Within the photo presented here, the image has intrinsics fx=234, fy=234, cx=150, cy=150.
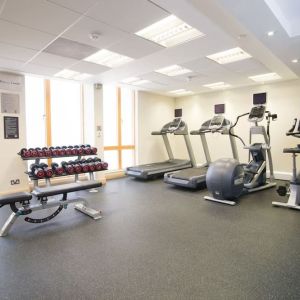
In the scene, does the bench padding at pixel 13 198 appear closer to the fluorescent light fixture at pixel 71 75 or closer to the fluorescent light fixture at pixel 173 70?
the fluorescent light fixture at pixel 71 75

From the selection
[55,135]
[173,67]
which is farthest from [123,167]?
[173,67]

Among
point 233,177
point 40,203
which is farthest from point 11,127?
point 233,177

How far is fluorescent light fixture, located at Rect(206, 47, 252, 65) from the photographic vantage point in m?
4.06

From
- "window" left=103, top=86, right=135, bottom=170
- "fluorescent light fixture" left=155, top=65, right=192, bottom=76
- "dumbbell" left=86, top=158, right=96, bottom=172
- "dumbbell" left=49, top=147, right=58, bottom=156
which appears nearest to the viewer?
"dumbbell" left=86, top=158, right=96, bottom=172

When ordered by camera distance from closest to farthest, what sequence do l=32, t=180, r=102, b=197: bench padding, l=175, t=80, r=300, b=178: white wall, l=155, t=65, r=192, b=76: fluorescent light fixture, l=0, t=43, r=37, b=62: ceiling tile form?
l=32, t=180, r=102, b=197: bench padding → l=0, t=43, r=37, b=62: ceiling tile → l=155, t=65, r=192, b=76: fluorescent light fixture → l=175, t=80, r=300, b=178: white wall

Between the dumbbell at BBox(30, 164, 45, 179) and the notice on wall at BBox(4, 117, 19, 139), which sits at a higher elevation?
the notice on wall at BBox(4, 117, 19, 139)

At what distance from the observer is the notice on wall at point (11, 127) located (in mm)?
4887

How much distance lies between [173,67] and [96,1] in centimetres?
273

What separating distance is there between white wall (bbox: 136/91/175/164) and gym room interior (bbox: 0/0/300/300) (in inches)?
22.2

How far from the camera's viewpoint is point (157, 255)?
2.47 meters

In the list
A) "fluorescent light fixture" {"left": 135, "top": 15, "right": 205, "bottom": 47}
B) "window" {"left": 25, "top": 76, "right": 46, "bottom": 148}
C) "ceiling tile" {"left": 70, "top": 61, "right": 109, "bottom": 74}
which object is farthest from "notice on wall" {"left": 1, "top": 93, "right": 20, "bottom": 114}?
"fluorescent light fixture" {"left": 135, "top": 15, "right": 205, "bottom": 47}

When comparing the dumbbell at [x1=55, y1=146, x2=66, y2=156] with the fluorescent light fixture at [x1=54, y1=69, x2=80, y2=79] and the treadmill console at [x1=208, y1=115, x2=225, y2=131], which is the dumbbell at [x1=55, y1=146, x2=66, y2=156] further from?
the treadmill console at [x1=208, y1=115, x2=225, y2=131]

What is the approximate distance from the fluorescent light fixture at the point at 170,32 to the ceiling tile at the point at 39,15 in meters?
0.94

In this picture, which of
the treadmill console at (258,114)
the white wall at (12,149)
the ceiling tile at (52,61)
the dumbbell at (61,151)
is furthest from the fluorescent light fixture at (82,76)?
the treadmill console at (258,114)
